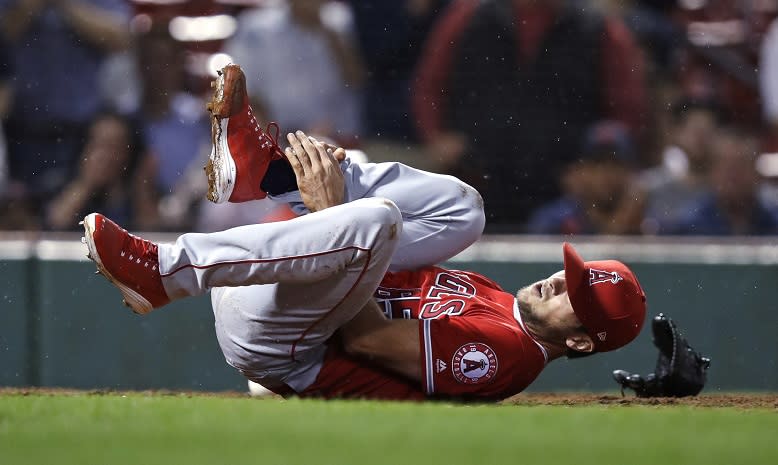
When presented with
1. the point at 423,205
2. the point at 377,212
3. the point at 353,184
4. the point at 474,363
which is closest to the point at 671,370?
the point at 474,363

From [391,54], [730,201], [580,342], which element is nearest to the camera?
[580,342]

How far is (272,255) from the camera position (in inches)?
140

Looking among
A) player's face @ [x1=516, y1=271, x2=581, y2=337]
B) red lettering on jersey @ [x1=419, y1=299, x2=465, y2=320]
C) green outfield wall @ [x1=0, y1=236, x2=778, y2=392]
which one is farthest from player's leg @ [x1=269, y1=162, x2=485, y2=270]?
green outfield wall @ [x1=0, y1=236, x2=778, y2=392]

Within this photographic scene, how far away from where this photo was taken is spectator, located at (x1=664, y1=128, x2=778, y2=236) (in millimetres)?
6945

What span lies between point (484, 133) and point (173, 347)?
2269 millimetres

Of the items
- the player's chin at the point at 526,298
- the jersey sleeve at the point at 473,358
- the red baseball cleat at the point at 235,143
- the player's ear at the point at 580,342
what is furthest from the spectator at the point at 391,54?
the jersey sleeve at the point at 473,358

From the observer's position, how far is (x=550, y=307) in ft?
13.8

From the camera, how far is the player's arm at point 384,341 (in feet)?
13.1

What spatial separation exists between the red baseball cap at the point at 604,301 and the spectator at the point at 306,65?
3387 mm

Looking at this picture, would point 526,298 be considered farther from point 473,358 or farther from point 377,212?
point 377,212

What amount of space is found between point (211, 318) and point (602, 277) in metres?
2.85

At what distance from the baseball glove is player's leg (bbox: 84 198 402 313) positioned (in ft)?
5.19

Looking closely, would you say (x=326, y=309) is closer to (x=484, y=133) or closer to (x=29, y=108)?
(x=484, y=133)

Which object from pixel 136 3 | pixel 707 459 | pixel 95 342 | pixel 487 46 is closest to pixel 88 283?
pixel 95 342
